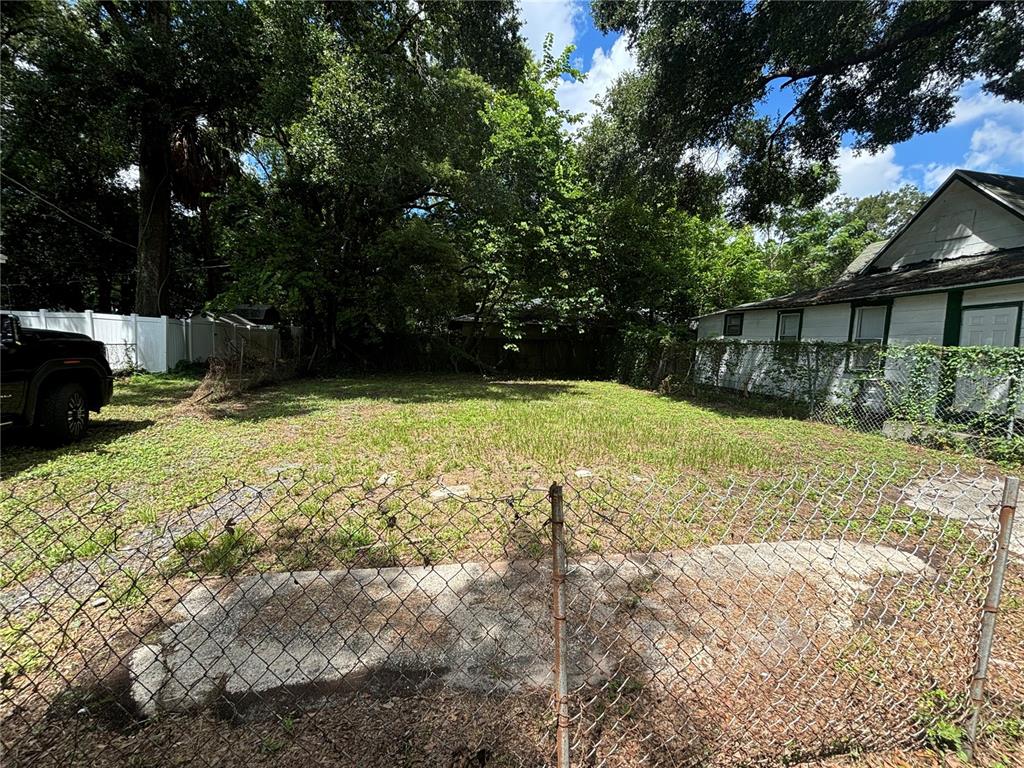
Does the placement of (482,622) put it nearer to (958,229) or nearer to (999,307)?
(999,307)

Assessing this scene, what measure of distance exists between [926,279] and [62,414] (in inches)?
557

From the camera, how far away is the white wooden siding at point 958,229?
9.10 m

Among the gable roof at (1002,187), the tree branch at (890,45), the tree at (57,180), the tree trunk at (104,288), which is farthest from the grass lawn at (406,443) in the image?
the tree trunk at (104,288)

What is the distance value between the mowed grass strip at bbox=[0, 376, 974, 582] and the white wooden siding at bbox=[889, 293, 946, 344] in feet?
10.7

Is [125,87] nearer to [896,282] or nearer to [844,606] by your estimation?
[844,606]

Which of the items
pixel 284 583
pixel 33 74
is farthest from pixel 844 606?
pixel 33 74

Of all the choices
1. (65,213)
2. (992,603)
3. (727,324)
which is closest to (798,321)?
(727,324)

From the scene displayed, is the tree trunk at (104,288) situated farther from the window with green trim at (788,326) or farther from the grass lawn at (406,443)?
the window with green trim at (788,326)

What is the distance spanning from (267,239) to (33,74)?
17.0 feet

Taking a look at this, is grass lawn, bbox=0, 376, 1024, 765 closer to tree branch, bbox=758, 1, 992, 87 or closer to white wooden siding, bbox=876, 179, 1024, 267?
white wooden siding, bbox=876, 179, 1024, 267

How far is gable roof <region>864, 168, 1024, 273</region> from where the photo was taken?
885 centimetres

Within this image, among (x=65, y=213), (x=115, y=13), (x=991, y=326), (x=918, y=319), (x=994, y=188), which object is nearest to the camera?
(x=991, y=326)

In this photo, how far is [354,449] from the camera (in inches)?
221

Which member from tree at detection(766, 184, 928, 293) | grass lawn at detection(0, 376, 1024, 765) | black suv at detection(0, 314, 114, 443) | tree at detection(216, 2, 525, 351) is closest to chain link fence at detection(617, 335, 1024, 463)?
grass lawn at detection(0, 376, 1024, 765)
